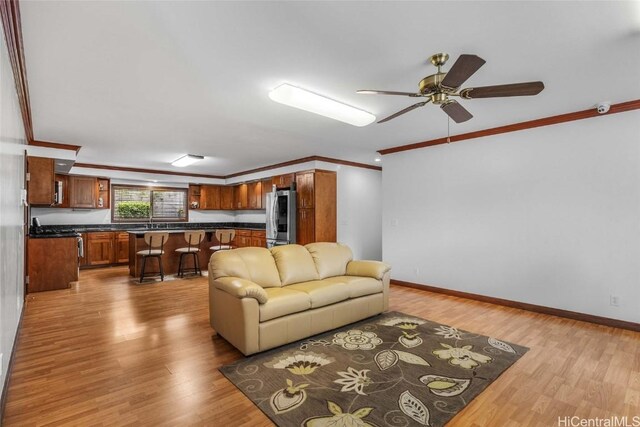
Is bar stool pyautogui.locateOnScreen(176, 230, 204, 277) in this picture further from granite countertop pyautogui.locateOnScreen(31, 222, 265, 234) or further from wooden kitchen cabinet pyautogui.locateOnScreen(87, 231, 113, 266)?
wooden kitchen cabinet pyautogui.locateOnScreen(87, 231, 113, 266)

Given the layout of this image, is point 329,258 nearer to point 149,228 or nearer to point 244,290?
point 244,290

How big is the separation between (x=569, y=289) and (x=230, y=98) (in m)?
4.64

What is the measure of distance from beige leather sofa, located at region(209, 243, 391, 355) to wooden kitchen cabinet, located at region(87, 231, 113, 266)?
5.78 meters

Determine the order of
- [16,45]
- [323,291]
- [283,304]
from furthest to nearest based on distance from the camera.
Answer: [323,291], [283,304], [16,45]

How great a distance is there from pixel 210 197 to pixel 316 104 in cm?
686

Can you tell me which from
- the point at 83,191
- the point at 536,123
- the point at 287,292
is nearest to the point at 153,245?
the point at 83,191

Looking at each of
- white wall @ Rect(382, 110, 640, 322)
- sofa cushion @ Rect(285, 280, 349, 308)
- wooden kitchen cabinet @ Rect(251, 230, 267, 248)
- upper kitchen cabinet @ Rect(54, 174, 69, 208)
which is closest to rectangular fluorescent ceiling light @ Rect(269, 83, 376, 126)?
sofa cushion @ Rect(285, 280, 349, 308)

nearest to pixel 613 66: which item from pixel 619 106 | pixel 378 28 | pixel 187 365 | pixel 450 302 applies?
pixel 619 106

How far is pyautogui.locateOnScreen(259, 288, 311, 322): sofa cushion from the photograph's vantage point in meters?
2.78

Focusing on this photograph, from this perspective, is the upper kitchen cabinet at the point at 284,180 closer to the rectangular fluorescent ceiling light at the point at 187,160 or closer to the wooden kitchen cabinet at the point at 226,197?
the rectangular fluorescent ceiling light at the point at 187,160

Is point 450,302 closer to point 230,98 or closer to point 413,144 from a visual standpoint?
point 413,144

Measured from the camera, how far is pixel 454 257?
486 centimetres

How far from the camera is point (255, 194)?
27.2ft

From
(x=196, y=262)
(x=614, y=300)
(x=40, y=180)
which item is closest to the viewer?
(x=614, y=300)
